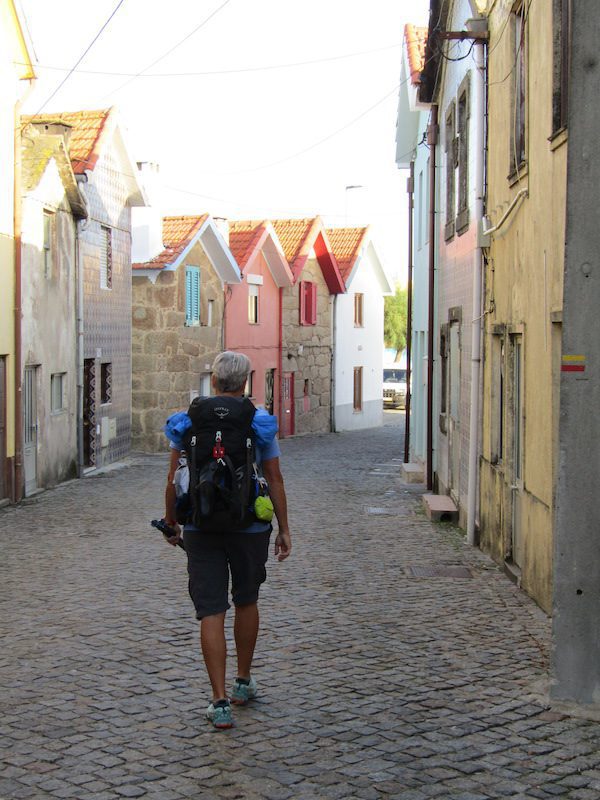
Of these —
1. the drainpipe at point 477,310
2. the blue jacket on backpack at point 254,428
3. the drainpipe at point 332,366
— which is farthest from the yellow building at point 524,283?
the drainpipe at point 332,366

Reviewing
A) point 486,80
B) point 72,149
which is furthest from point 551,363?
point 72,149

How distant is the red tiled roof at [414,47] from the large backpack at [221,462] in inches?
617

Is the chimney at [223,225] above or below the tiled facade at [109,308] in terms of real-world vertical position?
above

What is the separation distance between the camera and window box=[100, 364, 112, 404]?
24469mm

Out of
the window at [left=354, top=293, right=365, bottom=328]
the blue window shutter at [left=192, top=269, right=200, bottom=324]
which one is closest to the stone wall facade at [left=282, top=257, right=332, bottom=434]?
the window at [left=354, top=293, right=365, bottom=328]

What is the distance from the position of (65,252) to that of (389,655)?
1502cm

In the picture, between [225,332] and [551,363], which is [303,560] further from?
[225,332]

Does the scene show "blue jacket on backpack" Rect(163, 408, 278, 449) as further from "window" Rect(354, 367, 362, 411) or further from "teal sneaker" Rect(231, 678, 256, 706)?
"window" Rect(354, 367, 362, 411)

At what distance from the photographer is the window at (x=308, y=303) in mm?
38450

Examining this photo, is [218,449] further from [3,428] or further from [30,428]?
[30,428]

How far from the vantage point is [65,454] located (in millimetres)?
20969

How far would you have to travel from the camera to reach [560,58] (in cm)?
816

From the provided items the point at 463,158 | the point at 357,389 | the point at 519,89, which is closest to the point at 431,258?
the point at 463,158

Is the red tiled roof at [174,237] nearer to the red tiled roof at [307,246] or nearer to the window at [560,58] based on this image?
the red tiled roof at [307,246]
